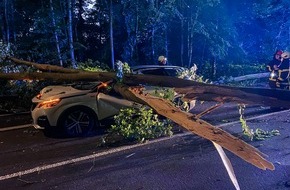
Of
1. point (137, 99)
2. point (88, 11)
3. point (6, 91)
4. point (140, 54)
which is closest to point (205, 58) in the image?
point (140, 54)

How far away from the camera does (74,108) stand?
676cm

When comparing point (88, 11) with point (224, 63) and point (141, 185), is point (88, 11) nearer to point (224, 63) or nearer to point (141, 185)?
point (224, 63)

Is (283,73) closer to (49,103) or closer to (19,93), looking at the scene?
(49,103)

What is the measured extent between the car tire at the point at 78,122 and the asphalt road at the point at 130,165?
0.27 meters

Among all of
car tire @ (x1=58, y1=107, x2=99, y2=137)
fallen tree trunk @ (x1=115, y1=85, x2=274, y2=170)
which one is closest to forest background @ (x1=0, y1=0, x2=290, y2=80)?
car tire @ (x1=58, y1=107, x2=99, y2=137)

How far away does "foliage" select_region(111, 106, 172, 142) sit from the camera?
21.4ft

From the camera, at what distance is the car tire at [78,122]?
6711 mm

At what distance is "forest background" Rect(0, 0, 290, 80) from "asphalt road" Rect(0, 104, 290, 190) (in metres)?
8.91

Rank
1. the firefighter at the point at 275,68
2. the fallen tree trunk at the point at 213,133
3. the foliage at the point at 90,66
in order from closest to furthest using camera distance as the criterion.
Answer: the fallen tree trunk at the point at 213,133 → the firefighter at the point at 275,68 → the foliage at the point at 90,66

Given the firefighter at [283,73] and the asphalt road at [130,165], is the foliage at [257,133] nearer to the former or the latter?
the asphalt road at [130,165]

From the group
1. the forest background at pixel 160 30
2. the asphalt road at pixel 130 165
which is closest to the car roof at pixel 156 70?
the asphalt road at pixel 130 165

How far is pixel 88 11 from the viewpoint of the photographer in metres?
22.7

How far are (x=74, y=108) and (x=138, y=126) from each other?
1.49 meters

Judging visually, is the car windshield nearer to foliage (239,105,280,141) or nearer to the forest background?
foliage (239,105,280,141)
